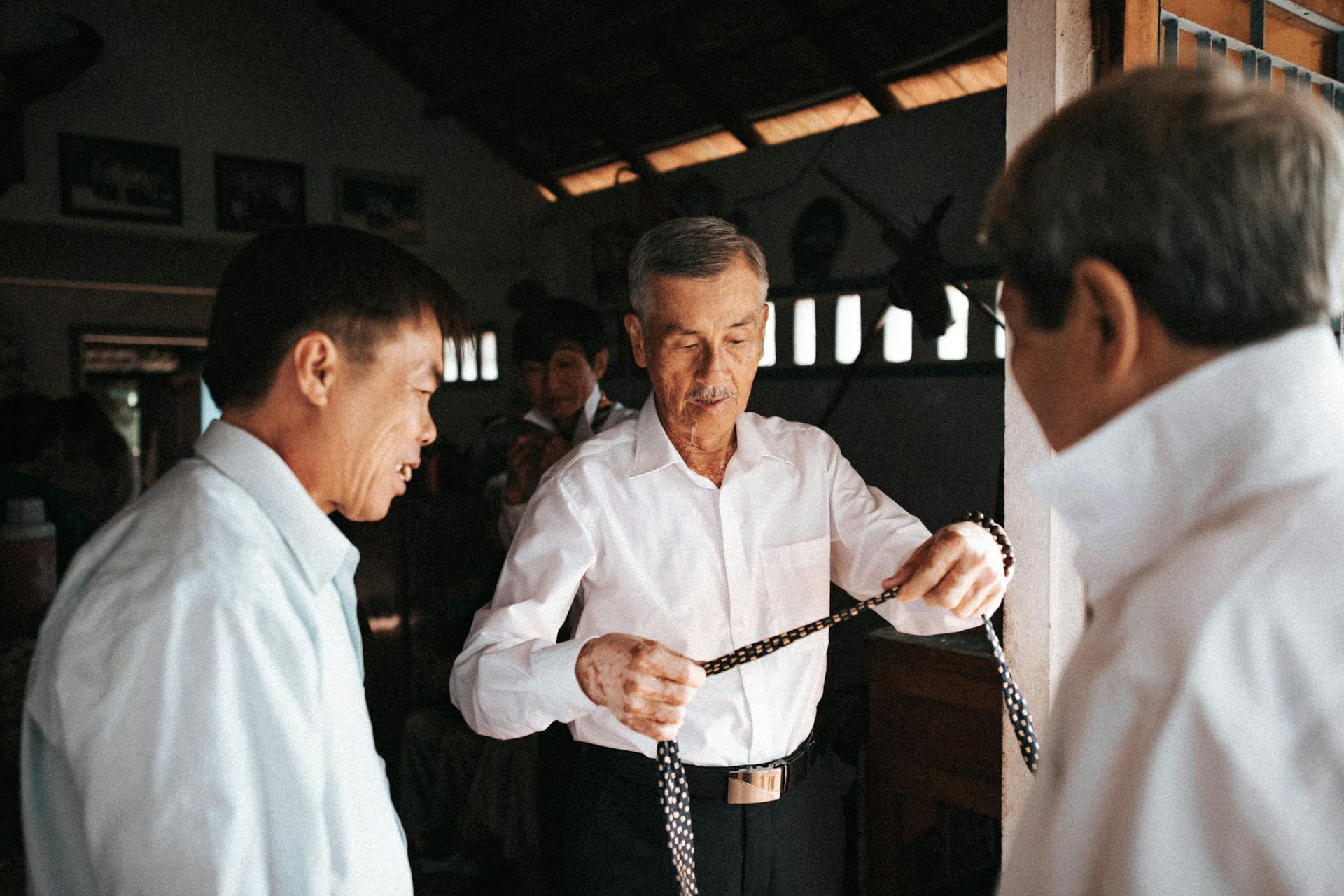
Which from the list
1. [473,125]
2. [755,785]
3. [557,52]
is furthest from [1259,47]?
[473,125]

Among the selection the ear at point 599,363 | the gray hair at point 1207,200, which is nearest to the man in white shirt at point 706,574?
the gray hair at point 1207,200

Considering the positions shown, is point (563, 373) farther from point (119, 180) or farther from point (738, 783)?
point (119, 180)

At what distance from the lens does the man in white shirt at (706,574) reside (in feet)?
5.42

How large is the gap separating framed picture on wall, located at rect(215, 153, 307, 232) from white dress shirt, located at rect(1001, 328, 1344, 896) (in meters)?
8.59

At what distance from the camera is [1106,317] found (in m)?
0.74

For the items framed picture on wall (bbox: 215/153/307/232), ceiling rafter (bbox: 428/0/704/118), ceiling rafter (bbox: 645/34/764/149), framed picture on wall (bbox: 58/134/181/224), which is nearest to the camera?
ceiling rafter (bbox: 428/0/704/118)

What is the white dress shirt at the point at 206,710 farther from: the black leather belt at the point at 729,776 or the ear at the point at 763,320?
the ear at the point at 763,320

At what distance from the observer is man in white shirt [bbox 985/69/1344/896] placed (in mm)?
627

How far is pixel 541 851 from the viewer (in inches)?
141

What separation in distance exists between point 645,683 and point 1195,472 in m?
0.82

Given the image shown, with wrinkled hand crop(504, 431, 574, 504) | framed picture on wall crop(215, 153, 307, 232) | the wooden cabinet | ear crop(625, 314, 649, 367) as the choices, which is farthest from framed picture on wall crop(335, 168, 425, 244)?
ear crop(625, 314, 649, 367)

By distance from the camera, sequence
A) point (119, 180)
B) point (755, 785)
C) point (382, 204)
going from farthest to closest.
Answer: point (382, 204)
point (119, 180)
point (755, 785)

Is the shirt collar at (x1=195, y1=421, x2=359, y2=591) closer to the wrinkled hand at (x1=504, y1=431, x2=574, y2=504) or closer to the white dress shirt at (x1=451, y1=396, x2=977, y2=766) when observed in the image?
the white dress shirt at (x1=451, y1=396, x2=977, y2=766)

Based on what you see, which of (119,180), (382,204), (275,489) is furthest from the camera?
(382,204)
